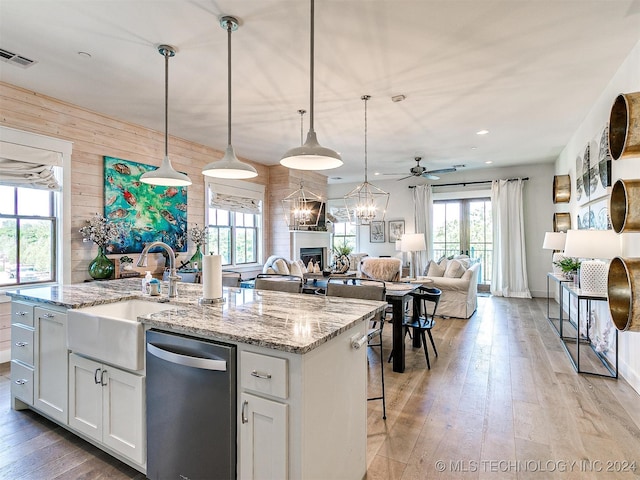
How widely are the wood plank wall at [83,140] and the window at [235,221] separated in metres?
1.04

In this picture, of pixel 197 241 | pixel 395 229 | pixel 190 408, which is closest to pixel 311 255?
pixel 395 229

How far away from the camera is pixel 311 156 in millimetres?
2051

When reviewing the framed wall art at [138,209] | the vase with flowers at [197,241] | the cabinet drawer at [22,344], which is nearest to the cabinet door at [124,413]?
the cabinet drawer at [22,344]

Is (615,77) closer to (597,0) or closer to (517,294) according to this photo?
(597,0)

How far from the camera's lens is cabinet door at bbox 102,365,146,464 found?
183cm

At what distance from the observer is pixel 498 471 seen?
2.00m

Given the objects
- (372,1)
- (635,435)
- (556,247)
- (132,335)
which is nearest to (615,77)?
(556,247)

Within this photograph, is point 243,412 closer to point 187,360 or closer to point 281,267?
point 187,360

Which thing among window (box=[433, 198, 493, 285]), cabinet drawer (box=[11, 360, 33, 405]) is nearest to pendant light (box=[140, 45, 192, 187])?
cabinet drawer (box=[11, 360, 33, 405])

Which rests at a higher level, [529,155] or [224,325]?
[529,155]

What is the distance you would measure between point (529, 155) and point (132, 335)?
740 cm

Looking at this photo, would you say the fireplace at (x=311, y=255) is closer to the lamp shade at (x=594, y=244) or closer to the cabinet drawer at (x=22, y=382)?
the lamp shade at (x=594, y=244)

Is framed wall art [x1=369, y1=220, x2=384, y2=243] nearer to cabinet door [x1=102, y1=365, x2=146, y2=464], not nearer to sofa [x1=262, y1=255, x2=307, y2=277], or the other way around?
sofa [x1=262, y1=255, x2=307, y2=277]

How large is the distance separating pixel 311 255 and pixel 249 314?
597 centimetres
